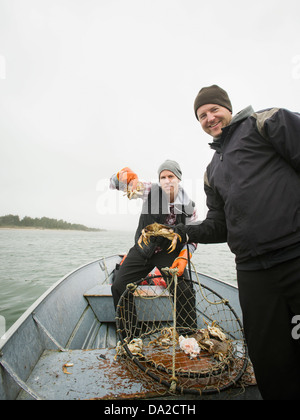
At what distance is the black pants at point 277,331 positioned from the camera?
129 centimetres

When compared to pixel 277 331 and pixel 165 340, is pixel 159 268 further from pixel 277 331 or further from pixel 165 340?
pixel 277 331

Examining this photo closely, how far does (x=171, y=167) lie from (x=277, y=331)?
97.0 inches

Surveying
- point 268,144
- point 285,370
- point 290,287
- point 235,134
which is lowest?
point 285,370

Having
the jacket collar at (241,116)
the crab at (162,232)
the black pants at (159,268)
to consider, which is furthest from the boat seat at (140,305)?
the jacket collar at (241,116)

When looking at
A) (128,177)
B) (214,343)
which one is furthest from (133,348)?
(128,177)

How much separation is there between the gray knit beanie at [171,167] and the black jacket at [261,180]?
145 centimetres

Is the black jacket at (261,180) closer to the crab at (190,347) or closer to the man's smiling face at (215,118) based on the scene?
the man's smiling face at (215,118)

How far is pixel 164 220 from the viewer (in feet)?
10.8

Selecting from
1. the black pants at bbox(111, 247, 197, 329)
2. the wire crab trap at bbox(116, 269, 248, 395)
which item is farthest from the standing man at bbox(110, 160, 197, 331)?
the wire crab trap at bbox(116, 269, 248, 395)

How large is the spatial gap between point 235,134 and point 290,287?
48.8 inches

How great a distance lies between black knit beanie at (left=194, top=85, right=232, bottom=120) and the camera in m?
1.93

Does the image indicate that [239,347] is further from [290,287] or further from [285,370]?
[290,287]

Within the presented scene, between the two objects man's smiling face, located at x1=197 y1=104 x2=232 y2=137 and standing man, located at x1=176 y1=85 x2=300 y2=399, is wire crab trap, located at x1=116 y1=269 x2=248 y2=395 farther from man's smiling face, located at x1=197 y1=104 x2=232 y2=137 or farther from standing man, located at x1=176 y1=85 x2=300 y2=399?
man's smiling face, located at x1=197 y1=104 x2=232 y2=137
